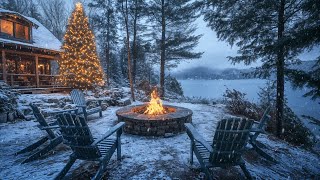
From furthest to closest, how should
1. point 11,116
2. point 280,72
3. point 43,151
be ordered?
point 11,116, point 280,72, point 43,151

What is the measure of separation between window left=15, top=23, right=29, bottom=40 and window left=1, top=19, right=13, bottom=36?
0.38m

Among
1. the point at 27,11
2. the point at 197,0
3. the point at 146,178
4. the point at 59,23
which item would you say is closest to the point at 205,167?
the point at 146,178

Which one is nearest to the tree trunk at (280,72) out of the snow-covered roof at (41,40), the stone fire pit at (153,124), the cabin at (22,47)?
the stone fire pit at (153,124)

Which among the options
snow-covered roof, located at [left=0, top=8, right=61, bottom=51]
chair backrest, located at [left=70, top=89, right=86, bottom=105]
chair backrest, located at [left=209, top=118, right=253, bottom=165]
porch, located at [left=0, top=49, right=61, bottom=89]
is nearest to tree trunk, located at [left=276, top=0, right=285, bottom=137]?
chair backrest, located at [left=209, top=118, right=253, bottom=165]

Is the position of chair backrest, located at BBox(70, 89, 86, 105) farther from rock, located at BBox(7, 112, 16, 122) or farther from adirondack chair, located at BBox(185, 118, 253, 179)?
adirondack chair, located at BBox(185, 118, 253, 179)

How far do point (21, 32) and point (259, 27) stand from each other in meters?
15.8

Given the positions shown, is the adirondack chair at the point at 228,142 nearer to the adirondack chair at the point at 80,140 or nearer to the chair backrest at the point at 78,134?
the adirondack chair at the point at 80,140

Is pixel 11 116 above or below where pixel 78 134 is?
below

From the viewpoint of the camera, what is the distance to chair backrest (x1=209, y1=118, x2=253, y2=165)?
3.06m

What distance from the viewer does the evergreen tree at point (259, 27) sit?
21.3ft

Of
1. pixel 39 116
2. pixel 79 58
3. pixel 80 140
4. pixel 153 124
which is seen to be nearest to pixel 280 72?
pixel 153 124

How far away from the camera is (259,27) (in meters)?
6.91

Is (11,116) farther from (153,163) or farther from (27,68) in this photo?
(27,68)

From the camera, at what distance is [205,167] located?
10.5 feet
